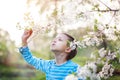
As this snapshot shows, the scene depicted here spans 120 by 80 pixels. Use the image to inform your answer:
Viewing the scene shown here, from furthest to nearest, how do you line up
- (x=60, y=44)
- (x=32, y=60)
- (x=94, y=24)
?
(x=32, y=60), (x=60, y=44), (x=94, y=24)

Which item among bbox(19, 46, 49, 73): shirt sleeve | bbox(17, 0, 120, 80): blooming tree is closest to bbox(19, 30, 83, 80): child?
bbox(19, 46, 49, 73): shirt sleeve

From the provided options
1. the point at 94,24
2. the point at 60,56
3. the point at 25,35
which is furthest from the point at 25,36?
the point at 94,24

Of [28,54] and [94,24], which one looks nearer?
[94,24]

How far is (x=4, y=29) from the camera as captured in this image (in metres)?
8.66

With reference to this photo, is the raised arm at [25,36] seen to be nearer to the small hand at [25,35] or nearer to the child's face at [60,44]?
the small hand at [25,35]

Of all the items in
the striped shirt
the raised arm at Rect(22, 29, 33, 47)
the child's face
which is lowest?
the striped shirt

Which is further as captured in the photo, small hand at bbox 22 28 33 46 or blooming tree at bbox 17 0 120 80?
small hand at bbox 22 28 33 46

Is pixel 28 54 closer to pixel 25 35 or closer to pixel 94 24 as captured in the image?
pixel 25 35

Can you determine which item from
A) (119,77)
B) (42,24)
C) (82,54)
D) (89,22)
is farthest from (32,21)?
(82,54)

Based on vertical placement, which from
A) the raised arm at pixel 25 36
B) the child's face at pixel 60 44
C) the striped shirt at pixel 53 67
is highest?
the raised arm at pixel 25 36

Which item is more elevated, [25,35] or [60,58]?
[25,35]

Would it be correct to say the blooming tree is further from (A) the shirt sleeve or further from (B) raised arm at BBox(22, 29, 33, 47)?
(A) the shirt sleeve

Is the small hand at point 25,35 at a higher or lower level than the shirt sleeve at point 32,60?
higher

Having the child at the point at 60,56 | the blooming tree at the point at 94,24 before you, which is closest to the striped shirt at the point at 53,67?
the child at the point at 60,56
